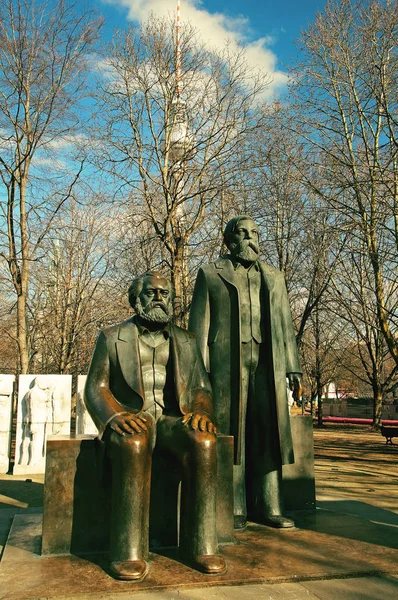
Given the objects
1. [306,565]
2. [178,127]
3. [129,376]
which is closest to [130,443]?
[129,376]

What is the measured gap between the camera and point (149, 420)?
13.2 feet

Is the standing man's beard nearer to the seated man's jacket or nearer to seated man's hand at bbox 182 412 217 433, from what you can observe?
the seated man's jacket

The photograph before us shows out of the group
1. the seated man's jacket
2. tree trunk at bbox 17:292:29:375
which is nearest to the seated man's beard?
the seated man's jacket

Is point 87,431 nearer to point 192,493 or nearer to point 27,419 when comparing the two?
point 27,419

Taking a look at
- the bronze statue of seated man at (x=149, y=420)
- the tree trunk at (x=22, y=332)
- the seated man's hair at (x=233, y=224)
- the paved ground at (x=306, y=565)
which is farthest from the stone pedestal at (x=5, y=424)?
the bronze statue of seated man at (x=149, y=420)

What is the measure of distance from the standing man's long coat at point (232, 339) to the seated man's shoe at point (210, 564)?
126 centimetres

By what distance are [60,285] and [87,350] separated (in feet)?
8.57

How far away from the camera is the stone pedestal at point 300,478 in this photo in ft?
18.4

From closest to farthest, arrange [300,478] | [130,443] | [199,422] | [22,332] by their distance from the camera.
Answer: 1. [130,443]
2. [199,422]
3. [300,478]
4. [22,332]

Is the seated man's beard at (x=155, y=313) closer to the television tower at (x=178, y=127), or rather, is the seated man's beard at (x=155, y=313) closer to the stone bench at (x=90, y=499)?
the stone bench at (x=90, y=499)

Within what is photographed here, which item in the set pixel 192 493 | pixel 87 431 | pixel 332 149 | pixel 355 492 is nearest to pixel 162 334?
pixel 192 493

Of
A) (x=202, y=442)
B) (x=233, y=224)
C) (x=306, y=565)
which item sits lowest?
(x=306, y=565)

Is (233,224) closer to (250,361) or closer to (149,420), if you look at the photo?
(250,361)

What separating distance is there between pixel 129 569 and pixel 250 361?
A: 2.11m
